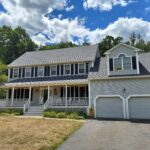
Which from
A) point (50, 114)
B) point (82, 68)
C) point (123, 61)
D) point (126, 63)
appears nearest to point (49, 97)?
point (50, 114)

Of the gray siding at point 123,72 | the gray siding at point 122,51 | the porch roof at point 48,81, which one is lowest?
the porch roof at point 48,81

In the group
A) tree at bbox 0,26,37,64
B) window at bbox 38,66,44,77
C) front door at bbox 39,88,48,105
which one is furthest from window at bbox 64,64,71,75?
tree at bbox 0,26,37,64

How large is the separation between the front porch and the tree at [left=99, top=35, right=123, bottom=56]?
19753mm

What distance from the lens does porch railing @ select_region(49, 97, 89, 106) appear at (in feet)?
70.0

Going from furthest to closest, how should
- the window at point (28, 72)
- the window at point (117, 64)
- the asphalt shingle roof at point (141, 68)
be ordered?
1. the window at point (28, 72)
2. the window at point (117, 64)
3. the asphalt shingle roof at point (141, 68)

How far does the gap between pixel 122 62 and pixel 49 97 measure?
8774mm

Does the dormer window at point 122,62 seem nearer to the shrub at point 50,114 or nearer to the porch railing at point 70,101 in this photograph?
the porch railing at point 70,101

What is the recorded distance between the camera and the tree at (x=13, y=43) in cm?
4662

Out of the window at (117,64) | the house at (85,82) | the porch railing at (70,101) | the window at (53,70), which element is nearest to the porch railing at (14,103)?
the house at (85,82)

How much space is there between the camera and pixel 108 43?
140 ft

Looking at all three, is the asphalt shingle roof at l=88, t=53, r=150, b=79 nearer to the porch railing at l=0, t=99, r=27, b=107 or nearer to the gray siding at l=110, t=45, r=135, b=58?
the gray siding at l=110, t=45, r=135, b=58

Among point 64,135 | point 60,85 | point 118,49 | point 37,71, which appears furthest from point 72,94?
point 64,135

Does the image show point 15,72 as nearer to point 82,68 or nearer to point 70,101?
point 82,68

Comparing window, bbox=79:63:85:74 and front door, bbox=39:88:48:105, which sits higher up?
window, bbox=79:63:85:74
